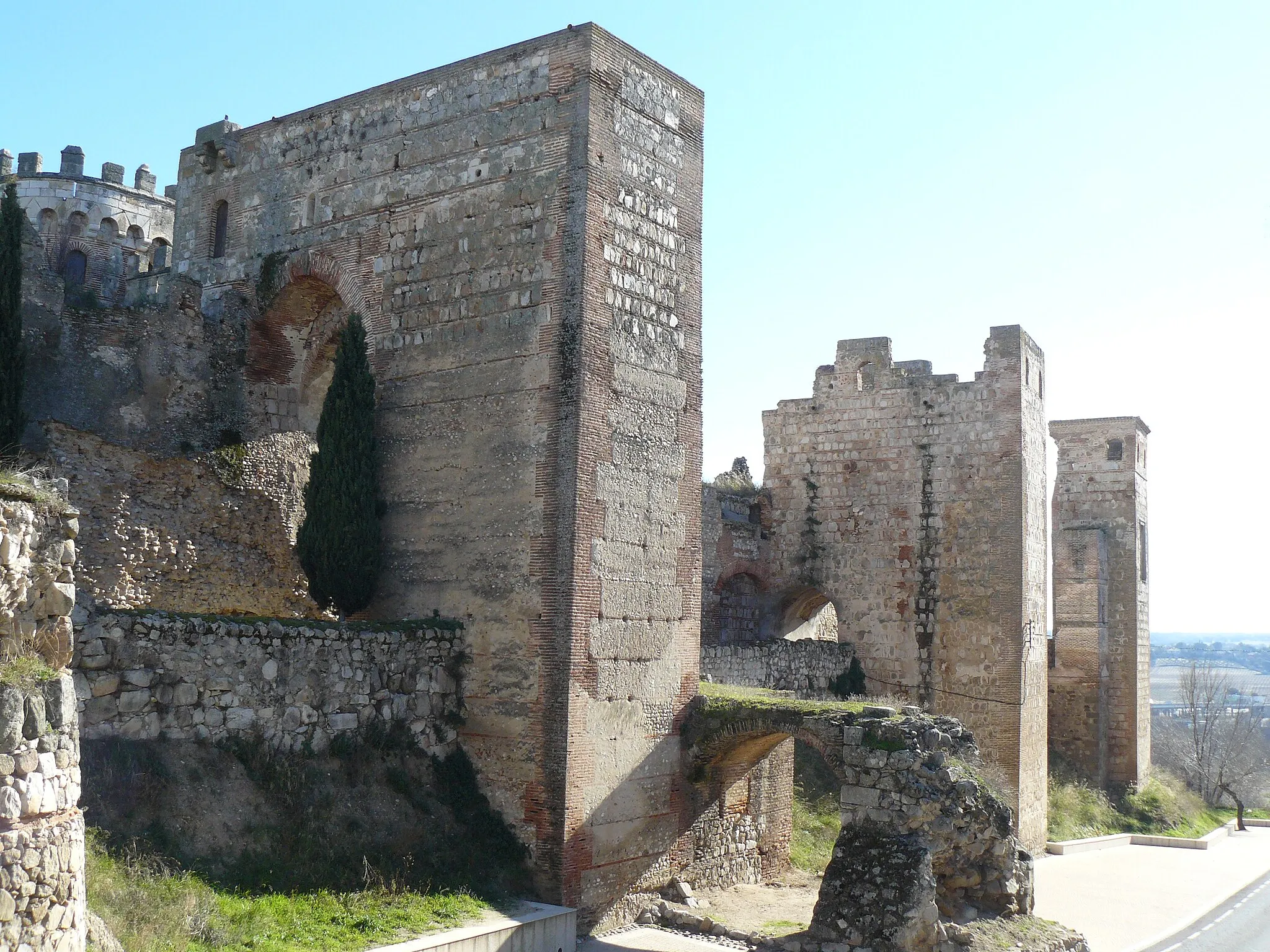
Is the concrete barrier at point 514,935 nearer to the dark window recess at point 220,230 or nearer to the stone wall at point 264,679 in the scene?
the stone wall at point 264,679

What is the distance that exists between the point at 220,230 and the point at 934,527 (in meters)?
12.8

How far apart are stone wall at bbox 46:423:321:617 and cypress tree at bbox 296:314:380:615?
1363 mm

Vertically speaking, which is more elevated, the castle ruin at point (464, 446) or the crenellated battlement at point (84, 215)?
the crenellated battlement at point (84, 215)

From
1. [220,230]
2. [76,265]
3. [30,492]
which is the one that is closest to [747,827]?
[220,230]

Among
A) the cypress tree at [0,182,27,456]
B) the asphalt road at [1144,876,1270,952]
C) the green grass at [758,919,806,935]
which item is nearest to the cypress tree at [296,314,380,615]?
the cypress tree at [0,182,27,456]

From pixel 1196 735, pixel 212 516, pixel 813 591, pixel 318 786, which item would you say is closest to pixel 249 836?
pixel 318 786

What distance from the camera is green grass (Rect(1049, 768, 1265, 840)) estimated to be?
79.2ft

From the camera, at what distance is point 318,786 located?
39.8 feet

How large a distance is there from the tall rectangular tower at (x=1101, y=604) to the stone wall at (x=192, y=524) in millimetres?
18029

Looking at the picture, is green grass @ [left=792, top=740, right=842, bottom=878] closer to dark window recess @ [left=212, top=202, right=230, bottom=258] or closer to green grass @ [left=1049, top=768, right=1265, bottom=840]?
green grass @ [left=1049, top=768, right=1265, bottom=840]

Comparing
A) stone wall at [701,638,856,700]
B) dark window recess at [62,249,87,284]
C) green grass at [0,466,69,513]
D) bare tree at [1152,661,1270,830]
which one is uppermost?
dark window recess at [62,249,87,284]

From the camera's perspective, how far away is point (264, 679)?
12.0 meters

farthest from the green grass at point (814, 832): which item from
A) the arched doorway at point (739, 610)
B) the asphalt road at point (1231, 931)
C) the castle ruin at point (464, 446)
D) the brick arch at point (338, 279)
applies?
the brick arch at point (338, 279)

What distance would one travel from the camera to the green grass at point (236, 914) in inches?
366
